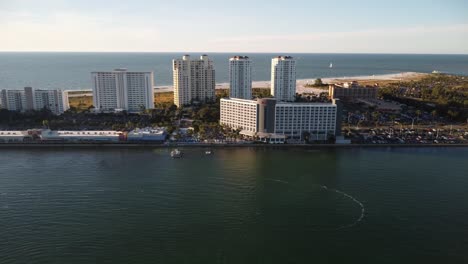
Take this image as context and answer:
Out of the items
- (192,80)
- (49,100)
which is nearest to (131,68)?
(192,80)

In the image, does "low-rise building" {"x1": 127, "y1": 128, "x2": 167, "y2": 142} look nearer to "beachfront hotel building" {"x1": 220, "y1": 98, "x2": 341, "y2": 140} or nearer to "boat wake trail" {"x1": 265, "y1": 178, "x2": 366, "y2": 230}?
"beachfront hotel building" {"x1": 220, "y1": 98, "x2": 341, "y2": 140}

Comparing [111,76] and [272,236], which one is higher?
[111,76]

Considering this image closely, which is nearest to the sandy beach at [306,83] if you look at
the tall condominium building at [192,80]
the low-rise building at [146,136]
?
the tall condominium building at [192,80]

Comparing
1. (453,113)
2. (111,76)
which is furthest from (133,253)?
(453,113)

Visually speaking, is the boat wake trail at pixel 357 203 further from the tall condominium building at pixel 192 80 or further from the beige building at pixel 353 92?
the beige building at pixel 353 92

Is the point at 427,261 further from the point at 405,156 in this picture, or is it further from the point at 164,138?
the point at 164,138

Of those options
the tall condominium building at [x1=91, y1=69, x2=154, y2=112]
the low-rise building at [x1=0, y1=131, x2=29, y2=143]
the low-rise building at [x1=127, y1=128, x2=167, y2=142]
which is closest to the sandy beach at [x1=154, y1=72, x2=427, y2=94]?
the tall condominium building at [x1=91, y1=69, x2=154, y2=112]
